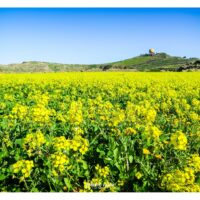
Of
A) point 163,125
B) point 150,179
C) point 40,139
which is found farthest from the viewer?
point 163,125

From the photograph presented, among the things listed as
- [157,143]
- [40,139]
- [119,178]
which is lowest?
[119,178]

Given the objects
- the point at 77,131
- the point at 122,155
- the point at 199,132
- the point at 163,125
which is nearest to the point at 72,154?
the point at 77,131

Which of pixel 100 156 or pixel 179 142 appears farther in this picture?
pixel 100 156

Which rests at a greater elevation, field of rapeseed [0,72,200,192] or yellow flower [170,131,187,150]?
yellow flower [170,131,187,150]

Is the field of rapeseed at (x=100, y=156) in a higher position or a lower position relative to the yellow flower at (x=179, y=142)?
lower

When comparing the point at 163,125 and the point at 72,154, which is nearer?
the point at 72,154

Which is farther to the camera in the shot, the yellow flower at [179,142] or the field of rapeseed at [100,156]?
the yellow flower at [179,142]

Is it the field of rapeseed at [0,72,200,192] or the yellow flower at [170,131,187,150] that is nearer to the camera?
the field of rapeseed at [0,72,200,192]

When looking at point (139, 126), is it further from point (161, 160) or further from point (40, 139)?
point (40, 139)

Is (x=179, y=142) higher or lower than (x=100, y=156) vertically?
higher

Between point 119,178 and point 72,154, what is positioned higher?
point 72,154

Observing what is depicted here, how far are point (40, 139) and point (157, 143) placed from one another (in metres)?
1.60

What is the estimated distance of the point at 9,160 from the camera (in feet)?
15.0
